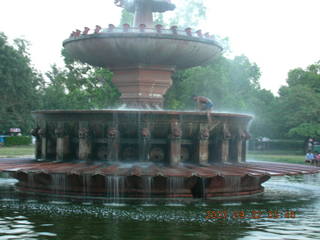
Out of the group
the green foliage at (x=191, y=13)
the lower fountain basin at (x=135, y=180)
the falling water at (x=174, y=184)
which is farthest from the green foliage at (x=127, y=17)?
the falling water at (x=174, y=184)

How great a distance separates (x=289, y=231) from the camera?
8125mm

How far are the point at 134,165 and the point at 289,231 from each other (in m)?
4.86

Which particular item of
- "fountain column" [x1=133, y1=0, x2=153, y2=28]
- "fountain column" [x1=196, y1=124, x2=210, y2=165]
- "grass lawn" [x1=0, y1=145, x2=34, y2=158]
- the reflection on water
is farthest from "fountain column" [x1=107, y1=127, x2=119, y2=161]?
"grass lawn" [x1=0, y1=145, x2=34, y2=158]

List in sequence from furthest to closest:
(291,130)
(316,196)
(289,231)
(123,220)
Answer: (291,130), (316,196), (123,220), (289,231)

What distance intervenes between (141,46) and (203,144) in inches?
118

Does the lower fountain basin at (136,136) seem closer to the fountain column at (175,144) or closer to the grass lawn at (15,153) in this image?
the fountain column at (175,144)

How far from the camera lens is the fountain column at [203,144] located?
1290 cm

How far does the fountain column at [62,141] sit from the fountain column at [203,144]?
3.21 metres

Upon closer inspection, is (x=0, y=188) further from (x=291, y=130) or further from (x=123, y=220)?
(x=291, y=130)

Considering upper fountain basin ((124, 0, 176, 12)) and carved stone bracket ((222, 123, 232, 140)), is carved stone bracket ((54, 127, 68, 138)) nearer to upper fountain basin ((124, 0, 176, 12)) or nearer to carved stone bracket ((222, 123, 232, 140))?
carved stone bracket ((222, 123, 232, 140))

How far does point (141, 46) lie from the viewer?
13.8 meters

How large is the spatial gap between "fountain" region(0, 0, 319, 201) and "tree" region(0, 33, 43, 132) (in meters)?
38.5

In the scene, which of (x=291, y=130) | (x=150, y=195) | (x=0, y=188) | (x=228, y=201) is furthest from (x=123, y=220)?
(x=291, y=130)

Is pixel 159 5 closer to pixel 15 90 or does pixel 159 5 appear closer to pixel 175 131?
pixel 175 131
